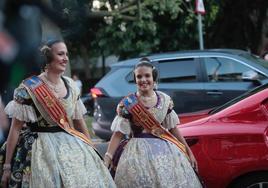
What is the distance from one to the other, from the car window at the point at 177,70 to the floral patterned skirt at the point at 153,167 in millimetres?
4821

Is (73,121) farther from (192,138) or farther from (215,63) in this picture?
(215,63)

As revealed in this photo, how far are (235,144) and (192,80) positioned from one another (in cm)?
466

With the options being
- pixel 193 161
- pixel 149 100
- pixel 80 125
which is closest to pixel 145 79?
pixel 149 100

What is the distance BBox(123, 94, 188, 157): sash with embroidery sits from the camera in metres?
4.12

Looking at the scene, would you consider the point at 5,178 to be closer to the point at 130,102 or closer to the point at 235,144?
the point at 130,102

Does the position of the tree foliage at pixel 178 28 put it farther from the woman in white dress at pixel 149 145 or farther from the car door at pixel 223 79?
the woman in white dress at pixel 149 145

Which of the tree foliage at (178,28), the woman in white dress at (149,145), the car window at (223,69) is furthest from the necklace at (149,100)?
the tree foliage at (178,28)

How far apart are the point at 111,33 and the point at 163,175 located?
1361cm

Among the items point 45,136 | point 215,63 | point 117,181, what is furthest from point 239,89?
point 45,136

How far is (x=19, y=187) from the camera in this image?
140 inches

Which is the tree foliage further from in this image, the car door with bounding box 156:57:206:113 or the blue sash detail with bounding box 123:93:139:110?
the blue sash detail with bounding box 123:93:139:110

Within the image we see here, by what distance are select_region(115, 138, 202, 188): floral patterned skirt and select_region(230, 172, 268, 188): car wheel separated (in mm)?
360

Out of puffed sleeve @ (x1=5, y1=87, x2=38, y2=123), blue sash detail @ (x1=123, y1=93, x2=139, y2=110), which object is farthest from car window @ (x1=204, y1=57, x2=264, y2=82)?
puffed sleeve @ (x1=5, y1=87, x2=38, y2=123)

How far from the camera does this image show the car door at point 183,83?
868 centimetres
